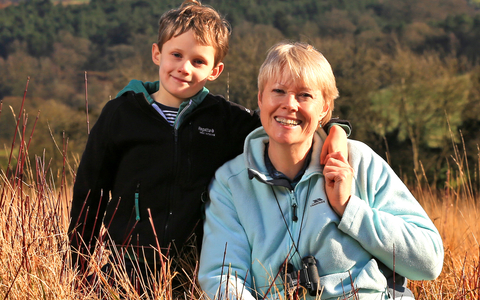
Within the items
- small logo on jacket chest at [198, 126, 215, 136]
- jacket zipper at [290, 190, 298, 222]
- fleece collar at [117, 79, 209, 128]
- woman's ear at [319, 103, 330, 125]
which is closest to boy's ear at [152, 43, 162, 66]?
fleece collar at [117, 79, 209, 128]

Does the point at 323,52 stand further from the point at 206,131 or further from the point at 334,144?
the point at 334,144

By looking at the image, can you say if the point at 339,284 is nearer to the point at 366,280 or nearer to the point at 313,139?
the point at 366,280

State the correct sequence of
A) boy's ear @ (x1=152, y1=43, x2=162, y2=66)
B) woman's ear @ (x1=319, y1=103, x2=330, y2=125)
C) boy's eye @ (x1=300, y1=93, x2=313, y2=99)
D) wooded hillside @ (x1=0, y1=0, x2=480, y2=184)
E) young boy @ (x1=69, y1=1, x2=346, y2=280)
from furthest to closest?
wooded hillside @ (x1=0, y1=0, x2=480, y2=184), boy's ear @ (x1=152, y1=43, x2=162, y2=66), young boy @ (x1=69, y1=1, x2=346, y2=280), woman's ear @ (x1=319, y1=103, x2=330, y2=125), boy's eye @ (x1=300, y1=93, x2=313, y2=99)

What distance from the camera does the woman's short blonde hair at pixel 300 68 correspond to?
6.72ft

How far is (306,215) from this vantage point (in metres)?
2.06

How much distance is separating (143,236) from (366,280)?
3.56ft

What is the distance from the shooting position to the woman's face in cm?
206

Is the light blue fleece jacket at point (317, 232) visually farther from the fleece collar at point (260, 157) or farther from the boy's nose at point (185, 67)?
the boy's nose at point (185, 67)

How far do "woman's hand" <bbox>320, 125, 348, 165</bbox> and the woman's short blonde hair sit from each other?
15 centimetres

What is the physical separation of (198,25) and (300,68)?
1.90ft

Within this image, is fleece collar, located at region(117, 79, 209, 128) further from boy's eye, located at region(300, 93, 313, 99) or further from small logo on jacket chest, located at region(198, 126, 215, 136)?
boy's eye, located at region(300, 93, 313, 99)

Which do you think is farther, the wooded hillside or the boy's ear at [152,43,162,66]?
the wooded hillside

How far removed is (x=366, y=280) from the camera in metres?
1.97

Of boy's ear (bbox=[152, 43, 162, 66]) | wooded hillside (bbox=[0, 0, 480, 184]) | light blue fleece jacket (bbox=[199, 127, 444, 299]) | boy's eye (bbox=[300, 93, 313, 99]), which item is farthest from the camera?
wooded hillside (bbox=[0, 0, 480, 184])
